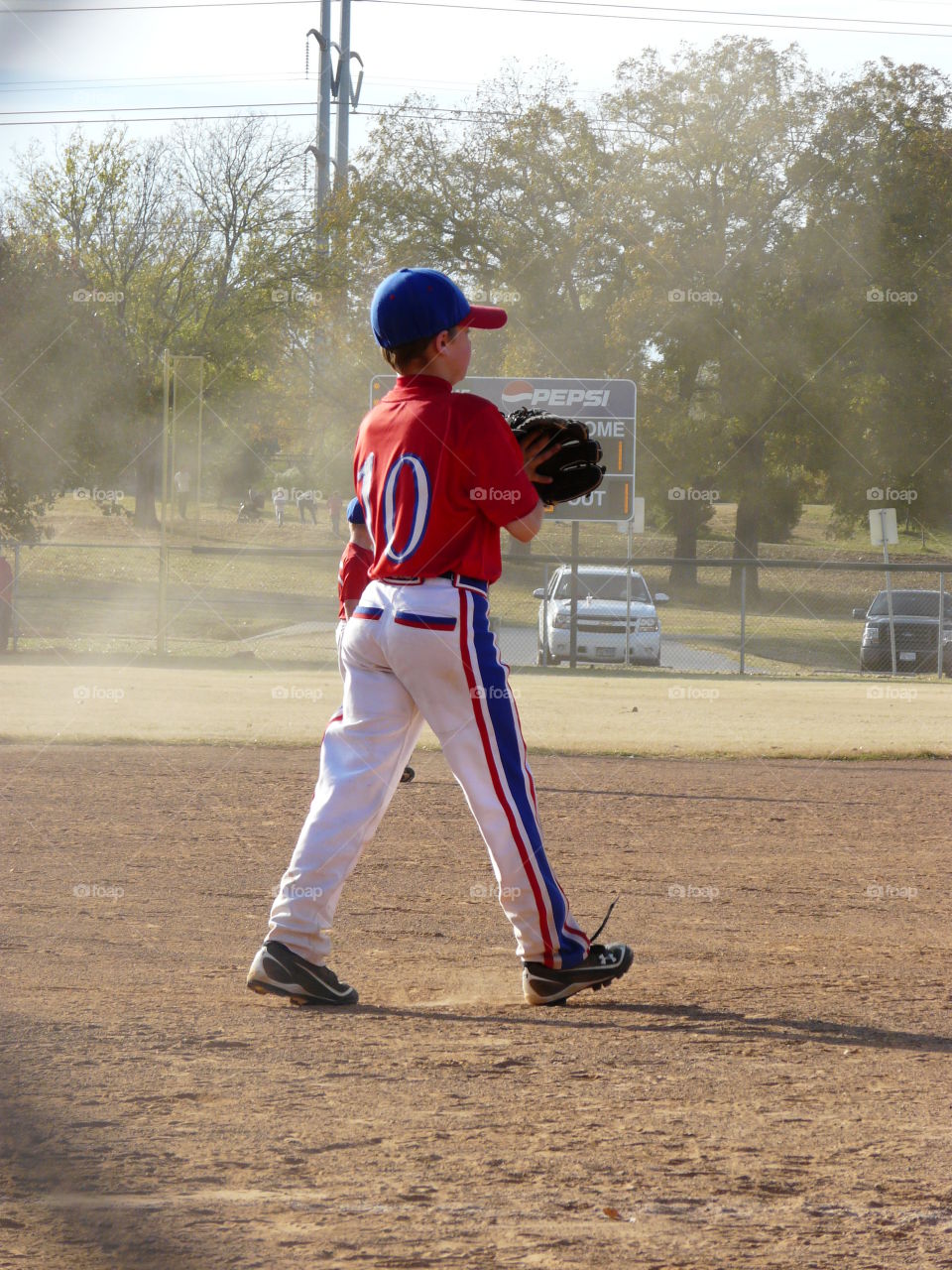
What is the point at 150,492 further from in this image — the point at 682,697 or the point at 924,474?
the point at 682,697

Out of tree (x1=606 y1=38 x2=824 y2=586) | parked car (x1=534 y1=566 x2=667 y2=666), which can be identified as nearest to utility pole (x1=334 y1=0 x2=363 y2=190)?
tree (x1=606 y1=38 x2=824 y2=586)

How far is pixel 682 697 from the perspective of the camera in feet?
55.4

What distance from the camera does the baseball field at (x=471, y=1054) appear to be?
95.4 inches

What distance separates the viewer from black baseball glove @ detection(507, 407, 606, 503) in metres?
4.02

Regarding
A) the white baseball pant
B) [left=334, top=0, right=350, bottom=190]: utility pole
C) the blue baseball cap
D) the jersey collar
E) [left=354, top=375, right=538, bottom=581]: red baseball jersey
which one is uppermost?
[left=334, top=0, right=350, bottom=190]: utility pole

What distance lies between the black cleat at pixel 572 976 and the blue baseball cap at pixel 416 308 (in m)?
1.74

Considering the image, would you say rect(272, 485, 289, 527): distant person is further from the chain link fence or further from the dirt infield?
the dirt infield

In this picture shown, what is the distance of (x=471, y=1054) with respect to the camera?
11.2 feet

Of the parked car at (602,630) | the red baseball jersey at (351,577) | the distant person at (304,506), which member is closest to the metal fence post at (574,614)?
the parked car at (602,630)

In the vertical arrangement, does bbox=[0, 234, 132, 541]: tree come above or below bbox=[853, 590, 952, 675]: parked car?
above

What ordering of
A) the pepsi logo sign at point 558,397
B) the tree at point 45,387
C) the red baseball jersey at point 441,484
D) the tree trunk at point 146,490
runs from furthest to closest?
the tree trunk at point 146,490
the tree at point 45,387
the pepsi logo sign at point 558,397
the red baseball jersey at point 441,484

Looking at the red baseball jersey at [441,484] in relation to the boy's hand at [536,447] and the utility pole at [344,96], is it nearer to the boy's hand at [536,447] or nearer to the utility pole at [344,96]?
the boy's hand at [536,447]

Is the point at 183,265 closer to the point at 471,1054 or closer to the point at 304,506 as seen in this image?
the point at 304,506

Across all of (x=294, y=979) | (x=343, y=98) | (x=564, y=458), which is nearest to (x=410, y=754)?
(x=294, y=979)
